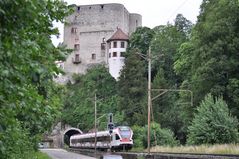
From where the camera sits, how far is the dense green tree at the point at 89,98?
103m

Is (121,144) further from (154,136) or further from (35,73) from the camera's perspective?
(35,73)

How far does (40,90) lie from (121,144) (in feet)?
152

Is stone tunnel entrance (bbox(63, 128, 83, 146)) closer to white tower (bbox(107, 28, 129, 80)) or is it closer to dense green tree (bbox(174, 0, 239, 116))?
white tower (bbox(107, 28, 129, 80))

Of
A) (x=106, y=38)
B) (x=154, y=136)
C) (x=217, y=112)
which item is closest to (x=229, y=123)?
(x=217, y=112)

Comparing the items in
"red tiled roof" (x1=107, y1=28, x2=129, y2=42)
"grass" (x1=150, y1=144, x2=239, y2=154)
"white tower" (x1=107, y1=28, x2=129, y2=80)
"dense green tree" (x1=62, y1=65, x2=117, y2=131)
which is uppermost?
"red tiled roof" (x1=107, y1=28, x2=129, y2=42)

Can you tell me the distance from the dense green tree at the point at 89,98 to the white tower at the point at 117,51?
5.96 ft

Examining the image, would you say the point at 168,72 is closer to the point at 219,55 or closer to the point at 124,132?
the point at 219,55

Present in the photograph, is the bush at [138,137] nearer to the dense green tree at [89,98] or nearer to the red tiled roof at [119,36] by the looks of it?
the dense green tree at [89,98]

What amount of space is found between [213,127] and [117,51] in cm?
7572

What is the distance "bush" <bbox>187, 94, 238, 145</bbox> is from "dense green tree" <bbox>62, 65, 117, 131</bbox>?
56.4 metres

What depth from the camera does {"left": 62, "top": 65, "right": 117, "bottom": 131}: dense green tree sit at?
103 meters

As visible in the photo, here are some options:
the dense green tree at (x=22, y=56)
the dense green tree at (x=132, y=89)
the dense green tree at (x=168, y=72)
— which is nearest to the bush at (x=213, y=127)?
the dense green tree at (x=168, y=72)

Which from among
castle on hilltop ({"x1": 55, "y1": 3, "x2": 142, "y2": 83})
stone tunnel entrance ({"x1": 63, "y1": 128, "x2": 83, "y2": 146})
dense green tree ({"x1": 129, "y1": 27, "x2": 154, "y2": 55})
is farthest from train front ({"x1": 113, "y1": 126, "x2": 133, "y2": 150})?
castle on hilltop ({"x1": 55, "y1": 3, "x2": 142, "y2": 83})

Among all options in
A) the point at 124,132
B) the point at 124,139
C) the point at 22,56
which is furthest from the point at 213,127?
the point at 22,56
